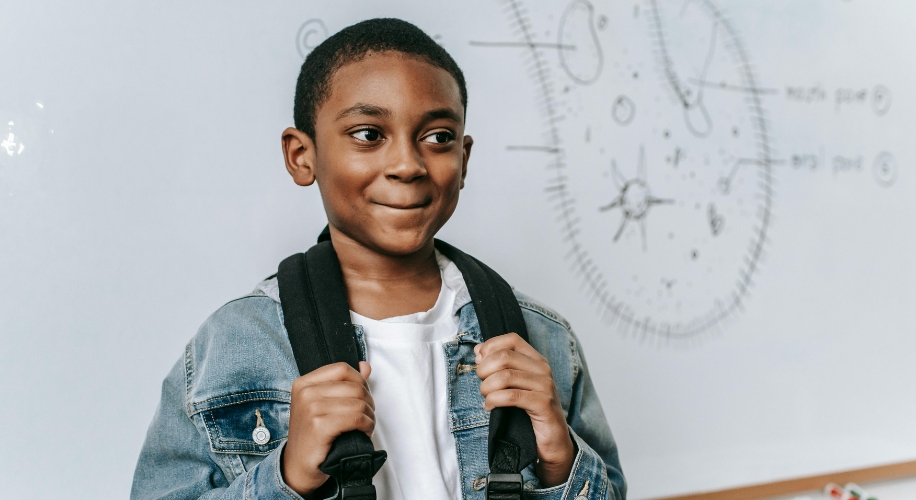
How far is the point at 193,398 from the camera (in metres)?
0.59

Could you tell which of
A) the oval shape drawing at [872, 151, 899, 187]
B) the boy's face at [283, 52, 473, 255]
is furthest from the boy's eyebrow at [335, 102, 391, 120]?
the oval shape drawing at [872, 151, 899, 187]

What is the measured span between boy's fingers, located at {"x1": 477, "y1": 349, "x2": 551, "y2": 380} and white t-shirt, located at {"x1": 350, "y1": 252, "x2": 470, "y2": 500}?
0.06 m

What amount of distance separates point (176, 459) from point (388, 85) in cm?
33

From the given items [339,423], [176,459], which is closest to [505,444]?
[339,423]

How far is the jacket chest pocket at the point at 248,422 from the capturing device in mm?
578

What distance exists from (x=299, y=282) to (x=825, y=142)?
0.90 metres

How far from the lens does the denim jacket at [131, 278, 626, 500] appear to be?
0.58m

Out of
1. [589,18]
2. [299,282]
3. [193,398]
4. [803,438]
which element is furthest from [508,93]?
Result: [803,438]

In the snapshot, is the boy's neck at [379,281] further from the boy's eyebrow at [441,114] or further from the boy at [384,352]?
the boy's eyebrow at [441,114]

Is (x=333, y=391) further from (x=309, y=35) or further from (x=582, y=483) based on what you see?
(x=309, y=35)

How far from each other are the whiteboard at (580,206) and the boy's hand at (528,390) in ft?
1.07

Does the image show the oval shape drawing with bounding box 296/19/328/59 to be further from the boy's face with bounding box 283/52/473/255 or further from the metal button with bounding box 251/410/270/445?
the metal button with bounding box 251/410/270/445

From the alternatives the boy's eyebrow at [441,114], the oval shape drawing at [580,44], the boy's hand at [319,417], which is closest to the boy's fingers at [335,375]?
the boy's hand at [319,417]

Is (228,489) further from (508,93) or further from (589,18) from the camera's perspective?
(589,18)
